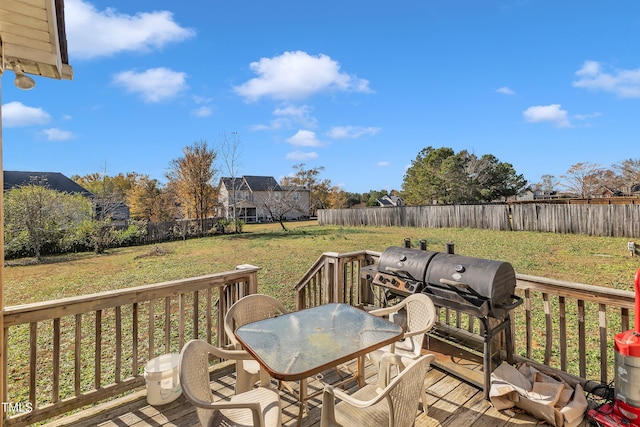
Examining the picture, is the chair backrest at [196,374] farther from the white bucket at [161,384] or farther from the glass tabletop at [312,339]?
the white bucket at [161,384]

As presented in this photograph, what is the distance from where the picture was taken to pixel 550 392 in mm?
2258

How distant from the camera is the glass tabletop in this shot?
161cm

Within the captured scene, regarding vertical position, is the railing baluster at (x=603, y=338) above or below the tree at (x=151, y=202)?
below

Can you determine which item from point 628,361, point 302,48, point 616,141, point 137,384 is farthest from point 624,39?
point 616,141

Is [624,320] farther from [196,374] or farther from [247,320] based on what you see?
[196,374]

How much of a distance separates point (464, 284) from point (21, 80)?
409 centimetres

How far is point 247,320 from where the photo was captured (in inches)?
96.2

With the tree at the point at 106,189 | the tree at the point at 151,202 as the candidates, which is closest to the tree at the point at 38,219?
the tree at the point at 106,189

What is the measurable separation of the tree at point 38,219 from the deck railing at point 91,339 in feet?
28.6

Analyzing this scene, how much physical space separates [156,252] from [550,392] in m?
13.4

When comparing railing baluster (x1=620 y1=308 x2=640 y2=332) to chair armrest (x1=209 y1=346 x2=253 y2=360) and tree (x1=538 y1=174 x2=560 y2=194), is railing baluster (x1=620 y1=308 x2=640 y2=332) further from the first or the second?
tree (x1=538 y1=174 x2=560 y2=194)

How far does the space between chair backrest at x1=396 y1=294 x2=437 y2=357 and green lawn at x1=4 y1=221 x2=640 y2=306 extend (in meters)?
3.77

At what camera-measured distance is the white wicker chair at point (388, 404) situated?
1.35 m

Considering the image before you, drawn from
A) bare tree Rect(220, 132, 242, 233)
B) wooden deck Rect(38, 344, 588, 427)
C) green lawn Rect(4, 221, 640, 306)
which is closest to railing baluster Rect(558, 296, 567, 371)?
wooden deck Rect(38, 344, 588, 427)
